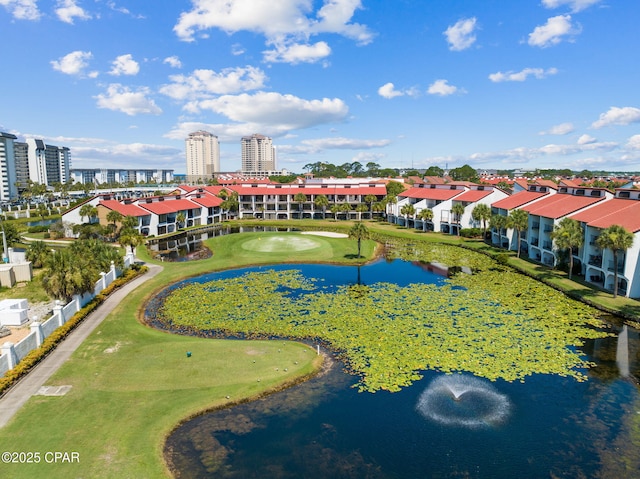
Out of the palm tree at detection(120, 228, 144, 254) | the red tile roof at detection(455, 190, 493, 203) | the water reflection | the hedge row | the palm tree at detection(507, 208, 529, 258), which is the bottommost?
the water reflection

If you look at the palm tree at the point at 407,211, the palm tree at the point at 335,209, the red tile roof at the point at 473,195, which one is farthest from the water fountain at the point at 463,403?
the palm tree at the point at 335,209

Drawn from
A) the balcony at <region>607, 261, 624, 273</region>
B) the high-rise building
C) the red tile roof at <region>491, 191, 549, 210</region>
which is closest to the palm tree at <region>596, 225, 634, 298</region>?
the balcony at <region>607, 261, 624, 273</region>

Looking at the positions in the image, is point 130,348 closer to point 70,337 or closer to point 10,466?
point 70,337

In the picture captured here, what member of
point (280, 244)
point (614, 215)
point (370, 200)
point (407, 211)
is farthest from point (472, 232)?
A: point (280, 244)

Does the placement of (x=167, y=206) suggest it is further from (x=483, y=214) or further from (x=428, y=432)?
(x=428, y=432)

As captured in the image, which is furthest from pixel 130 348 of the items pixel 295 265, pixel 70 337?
pixel 295 265

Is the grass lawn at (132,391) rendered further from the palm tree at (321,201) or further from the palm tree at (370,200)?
the palm tree at (370,200)

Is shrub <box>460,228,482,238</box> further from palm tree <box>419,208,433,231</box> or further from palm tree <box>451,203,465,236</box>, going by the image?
palm tree <box>419,208,433,231</box>
